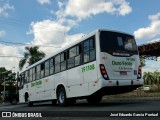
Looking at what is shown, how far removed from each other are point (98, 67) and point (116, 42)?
1.63 metres

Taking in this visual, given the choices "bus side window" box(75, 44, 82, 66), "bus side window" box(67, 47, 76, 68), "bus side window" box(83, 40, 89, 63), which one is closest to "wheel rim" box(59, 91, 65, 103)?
"bus side window" box(67, 47, 76, 68)

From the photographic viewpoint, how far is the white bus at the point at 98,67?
47.3ft

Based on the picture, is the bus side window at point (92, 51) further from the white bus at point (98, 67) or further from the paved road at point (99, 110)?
the paved road at point (99, 110)

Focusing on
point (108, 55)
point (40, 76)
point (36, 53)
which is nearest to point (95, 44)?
point (108, 55)

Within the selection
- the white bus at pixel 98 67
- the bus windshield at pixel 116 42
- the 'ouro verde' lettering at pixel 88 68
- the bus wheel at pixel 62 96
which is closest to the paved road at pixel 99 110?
the bus wheel at pixel 62 96

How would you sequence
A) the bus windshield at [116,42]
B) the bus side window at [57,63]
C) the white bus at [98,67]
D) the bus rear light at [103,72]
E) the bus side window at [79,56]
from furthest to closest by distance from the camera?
1. the bus side window at [57,63]
2. the bus side window at [79,56]
3. the bus windshield at [116,42]
4. the white bus at [98,67]
5. the bus rear light at [103,72]

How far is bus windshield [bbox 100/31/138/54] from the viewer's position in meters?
14.6

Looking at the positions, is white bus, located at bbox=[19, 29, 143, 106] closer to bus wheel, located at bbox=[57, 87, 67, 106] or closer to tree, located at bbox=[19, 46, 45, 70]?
bus wheel, located at bbox=[57, 87, 67, 106]

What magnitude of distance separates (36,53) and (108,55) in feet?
154

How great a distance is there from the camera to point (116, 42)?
15125mm

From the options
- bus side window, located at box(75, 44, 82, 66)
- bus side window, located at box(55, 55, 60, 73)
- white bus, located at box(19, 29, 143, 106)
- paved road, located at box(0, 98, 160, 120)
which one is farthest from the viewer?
bus side window, located at box(55, 55, 60, 73)

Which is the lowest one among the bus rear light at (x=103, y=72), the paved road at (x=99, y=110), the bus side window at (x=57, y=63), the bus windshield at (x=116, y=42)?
the paved road at (x=99, y=110)

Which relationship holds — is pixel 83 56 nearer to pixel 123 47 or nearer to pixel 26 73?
pixel 123 47

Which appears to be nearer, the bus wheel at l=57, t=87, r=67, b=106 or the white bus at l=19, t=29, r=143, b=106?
the white bus at l=19, t=29, r=143, b=106
